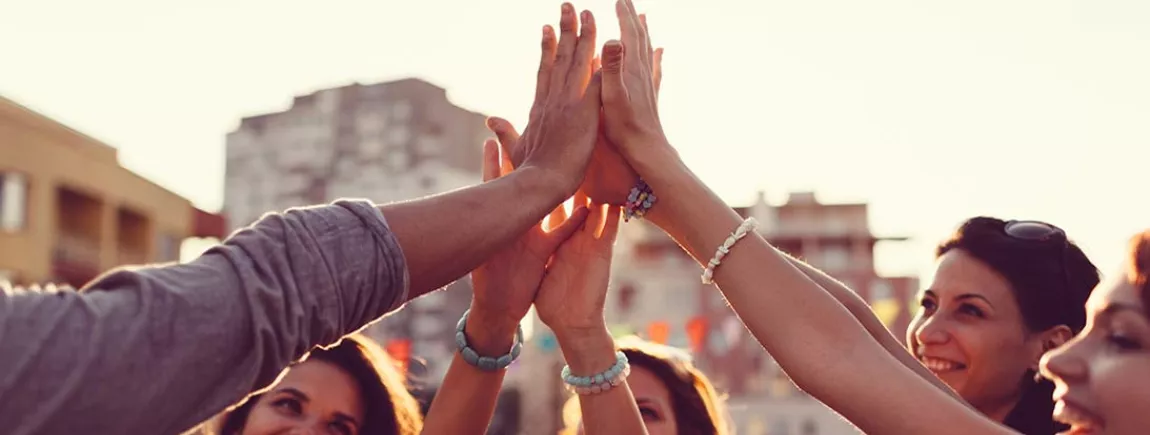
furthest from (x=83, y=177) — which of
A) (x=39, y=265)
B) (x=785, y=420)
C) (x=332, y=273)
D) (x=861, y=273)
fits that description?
(x=861, y=273)

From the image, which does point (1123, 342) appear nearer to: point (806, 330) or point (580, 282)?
point (806, 330)

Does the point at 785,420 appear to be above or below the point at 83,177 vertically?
below

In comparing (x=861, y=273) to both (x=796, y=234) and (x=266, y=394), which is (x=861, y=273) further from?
(x=266, y=394)

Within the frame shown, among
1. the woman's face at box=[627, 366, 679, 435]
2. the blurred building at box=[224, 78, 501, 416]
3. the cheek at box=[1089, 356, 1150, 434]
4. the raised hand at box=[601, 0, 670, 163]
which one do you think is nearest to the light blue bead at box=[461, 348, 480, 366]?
the raised hand at box=[601, 0, 670, 163]

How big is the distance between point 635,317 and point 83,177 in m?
27.3

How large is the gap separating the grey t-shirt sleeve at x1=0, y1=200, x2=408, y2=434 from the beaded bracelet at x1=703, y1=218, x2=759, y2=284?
73 centimetres

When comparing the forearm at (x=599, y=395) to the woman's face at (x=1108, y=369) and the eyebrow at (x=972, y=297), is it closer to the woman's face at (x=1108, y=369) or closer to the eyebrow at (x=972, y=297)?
the eyebrow at (x=972, y=297)

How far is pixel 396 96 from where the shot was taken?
50406mm

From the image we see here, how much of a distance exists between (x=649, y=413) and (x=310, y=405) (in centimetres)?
111

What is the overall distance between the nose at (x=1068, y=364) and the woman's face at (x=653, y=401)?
5.96 ft

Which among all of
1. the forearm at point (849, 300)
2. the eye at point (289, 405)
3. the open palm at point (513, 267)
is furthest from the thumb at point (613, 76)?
the eye at point (289, 405)

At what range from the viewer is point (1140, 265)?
80.6 inches

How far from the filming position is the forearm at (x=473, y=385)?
301 centimetres

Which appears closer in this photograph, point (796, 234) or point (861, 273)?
point (861, 273)
